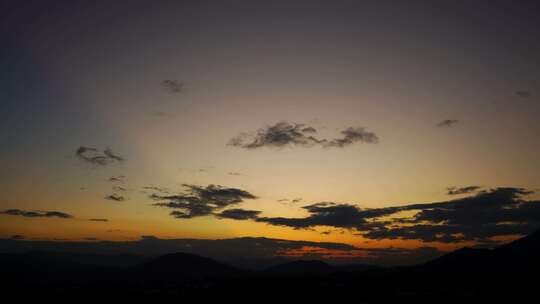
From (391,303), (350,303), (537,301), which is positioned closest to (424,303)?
(391,303)

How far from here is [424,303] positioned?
184 m

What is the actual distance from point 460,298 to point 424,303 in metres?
23.9

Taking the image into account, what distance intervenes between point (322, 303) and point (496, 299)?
289ft

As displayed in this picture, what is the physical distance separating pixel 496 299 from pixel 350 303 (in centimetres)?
7425

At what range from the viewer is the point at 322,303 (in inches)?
7830

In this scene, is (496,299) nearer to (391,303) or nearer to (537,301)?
(537,301)

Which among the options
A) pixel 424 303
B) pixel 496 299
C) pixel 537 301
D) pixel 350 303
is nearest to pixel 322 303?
pixel 350 303

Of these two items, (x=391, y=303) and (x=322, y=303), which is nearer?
(x=391, y=303)

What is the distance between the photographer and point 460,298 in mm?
193000

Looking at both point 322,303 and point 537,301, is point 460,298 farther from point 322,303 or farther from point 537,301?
point 322,303

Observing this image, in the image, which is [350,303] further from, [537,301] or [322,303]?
[537,301]

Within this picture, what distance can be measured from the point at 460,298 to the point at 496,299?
55.4 ft

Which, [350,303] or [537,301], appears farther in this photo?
[350,303]

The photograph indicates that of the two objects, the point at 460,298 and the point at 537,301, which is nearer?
the point at 537,301
